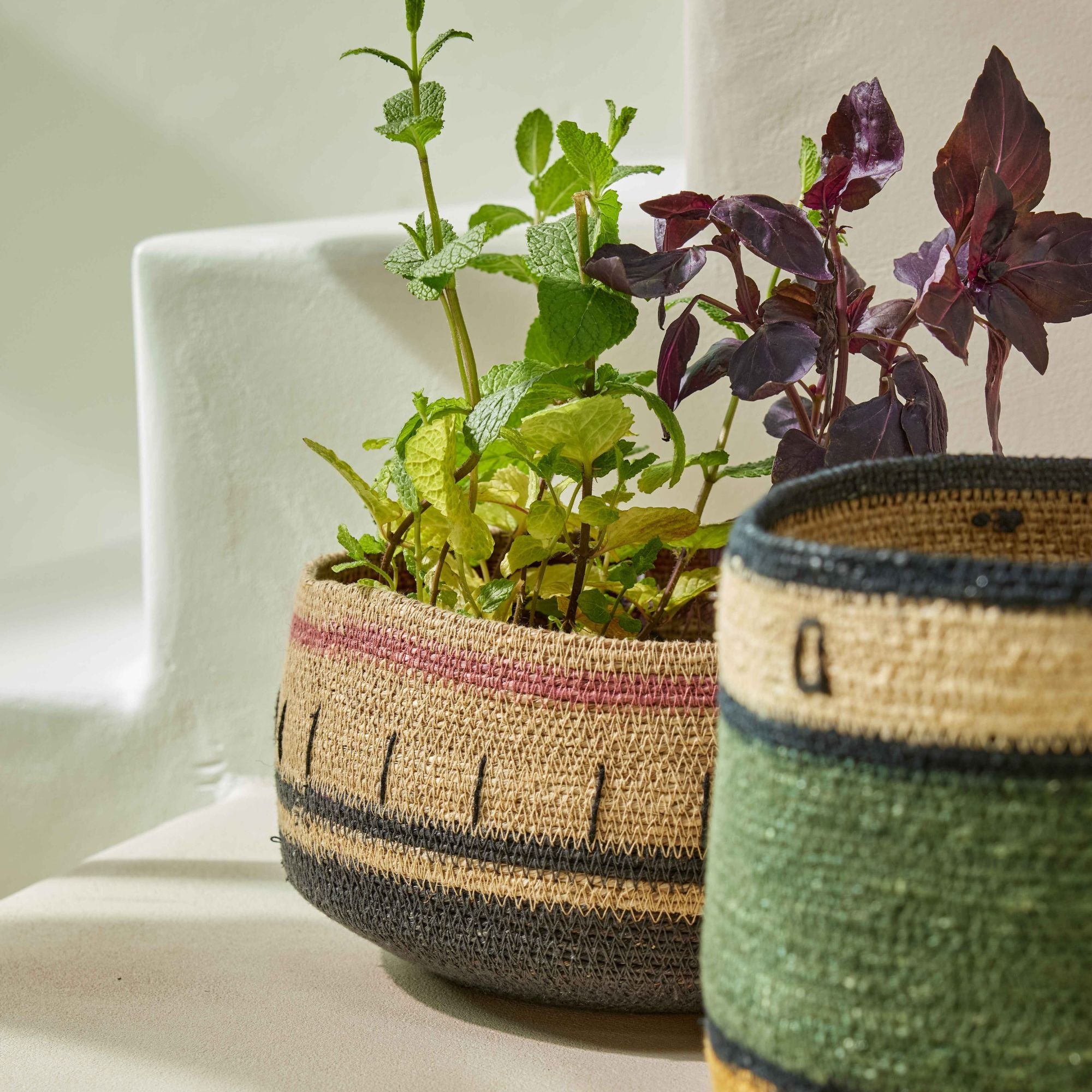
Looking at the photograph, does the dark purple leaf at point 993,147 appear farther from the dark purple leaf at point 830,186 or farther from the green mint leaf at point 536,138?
the green mint leaf at point 536,138

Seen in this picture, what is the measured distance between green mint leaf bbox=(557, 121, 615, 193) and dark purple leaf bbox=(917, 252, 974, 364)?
17cm

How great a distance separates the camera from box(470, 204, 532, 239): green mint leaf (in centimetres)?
63

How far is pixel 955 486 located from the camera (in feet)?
1.35

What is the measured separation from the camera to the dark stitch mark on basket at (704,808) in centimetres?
47

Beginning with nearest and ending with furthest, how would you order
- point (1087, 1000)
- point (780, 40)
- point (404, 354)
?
point (1087, 1000) → point (780, 40) → point (404, 354)

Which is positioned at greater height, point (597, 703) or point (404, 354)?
point (404, 354)

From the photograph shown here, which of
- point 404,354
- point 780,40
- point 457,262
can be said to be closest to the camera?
point 457,262

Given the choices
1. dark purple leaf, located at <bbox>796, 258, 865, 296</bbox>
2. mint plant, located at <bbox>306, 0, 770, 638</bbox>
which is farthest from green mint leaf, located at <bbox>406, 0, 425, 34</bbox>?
dark purple leaf, located at <bbox>796, 258, 865, 296</bbox>

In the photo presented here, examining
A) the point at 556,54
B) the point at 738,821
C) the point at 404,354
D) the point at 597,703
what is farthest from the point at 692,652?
the point at 556,54

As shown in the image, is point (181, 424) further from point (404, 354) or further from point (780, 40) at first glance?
point (780, 40)

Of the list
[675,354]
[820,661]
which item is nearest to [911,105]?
[675,354]

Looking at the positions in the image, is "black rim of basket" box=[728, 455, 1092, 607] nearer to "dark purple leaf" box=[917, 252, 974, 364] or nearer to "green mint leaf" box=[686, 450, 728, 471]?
"dark purple leaf" box=[917, 252, 974, 364]

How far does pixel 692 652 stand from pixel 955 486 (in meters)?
0.12

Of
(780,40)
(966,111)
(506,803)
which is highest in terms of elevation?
(780,40)
